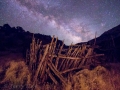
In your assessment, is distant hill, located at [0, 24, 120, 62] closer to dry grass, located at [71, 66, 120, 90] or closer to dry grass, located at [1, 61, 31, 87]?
dry grass, located at [1, 61, 31, 87]

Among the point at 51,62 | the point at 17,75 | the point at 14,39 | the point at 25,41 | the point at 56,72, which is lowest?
the point at 17,75

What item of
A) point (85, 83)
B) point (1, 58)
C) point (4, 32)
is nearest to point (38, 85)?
point (85, 83)

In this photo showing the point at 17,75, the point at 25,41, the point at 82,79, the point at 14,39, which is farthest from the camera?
the point at 14,39

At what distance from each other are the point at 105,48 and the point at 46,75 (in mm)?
10516

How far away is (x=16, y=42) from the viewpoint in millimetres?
21234

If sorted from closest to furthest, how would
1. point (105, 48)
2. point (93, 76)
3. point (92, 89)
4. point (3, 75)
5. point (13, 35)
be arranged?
point (92, 89) < point (93, 76) < point (3, 75) < point (105, 48) < point (13, 35)

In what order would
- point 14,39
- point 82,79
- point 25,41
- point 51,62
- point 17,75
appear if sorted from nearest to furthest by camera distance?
point 51,62
point 82,79
point 17,75
point 25,41
point 14,39

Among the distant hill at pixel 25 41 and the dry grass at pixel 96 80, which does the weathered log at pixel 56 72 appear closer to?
the dry grass at pixel 96 80

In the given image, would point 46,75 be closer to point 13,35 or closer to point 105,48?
point 105,48

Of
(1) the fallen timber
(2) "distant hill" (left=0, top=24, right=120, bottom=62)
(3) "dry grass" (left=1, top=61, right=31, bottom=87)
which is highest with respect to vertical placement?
(2) "distant hill" (left=0, top=24, right=120, bottom=62)

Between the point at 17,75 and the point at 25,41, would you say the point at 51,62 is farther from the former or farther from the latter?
the point at 25,41

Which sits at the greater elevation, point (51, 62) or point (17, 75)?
point (51, 62)

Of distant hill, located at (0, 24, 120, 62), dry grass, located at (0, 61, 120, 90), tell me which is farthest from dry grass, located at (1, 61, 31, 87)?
distant hill, located at (0, 24, 120, 62)

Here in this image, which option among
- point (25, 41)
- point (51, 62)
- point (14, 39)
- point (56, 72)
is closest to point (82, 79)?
point (56, 72)
